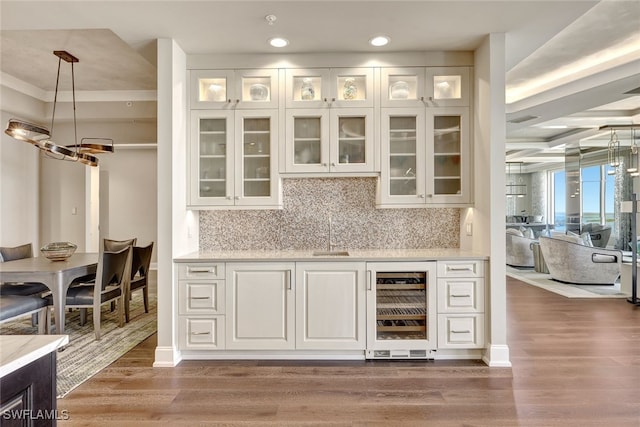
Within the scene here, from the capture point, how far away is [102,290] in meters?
3.66

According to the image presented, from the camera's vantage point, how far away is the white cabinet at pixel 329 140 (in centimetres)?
322

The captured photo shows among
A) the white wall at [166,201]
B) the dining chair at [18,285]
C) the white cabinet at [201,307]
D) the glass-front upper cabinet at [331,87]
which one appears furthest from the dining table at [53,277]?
the glass-front upper cabinet at [331,87]

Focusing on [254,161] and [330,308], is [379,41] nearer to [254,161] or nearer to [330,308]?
[254,161]

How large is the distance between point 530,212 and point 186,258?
39.0ft

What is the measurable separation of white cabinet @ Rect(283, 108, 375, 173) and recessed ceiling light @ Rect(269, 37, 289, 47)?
1.79 feet

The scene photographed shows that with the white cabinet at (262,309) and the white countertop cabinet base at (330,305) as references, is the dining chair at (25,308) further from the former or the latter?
the white cabinet at (262,309)

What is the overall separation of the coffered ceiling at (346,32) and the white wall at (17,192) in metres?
1.44

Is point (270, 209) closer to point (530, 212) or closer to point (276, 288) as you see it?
point (276, 288)

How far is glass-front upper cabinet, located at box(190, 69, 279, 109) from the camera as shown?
3236mm

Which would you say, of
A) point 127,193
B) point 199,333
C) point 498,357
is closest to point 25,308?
point 199,333

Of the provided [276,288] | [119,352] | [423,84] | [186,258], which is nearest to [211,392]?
[276,288]

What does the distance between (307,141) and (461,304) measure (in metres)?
1.94

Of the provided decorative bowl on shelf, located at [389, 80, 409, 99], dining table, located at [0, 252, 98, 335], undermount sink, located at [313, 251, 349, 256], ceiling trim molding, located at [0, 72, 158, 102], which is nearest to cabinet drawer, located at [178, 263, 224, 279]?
undermount sink, located at [313, 251, 349, 256]

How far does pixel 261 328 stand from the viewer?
2988mm
